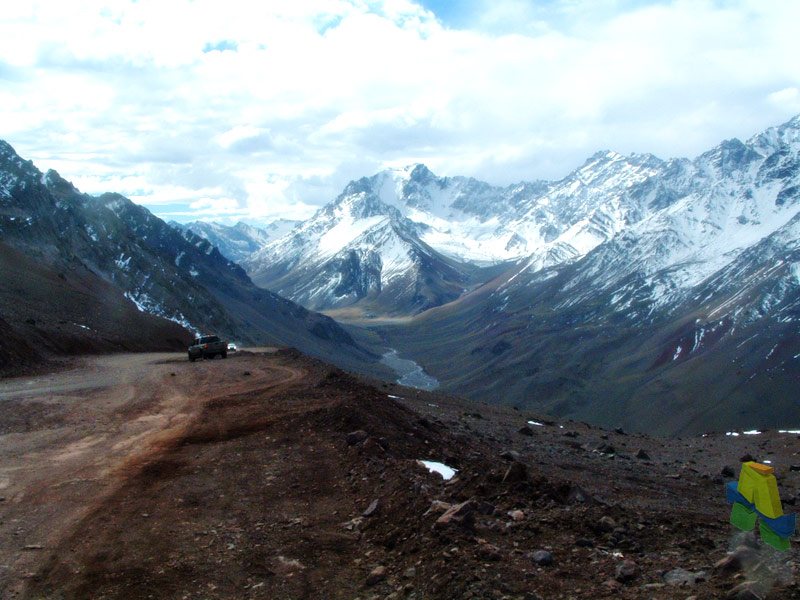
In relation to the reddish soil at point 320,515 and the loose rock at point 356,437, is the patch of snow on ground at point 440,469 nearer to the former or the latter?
the reddish soil at point 320,515

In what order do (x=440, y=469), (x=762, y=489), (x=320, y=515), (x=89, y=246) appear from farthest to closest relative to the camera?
(x=89, y=246) < (x=440, y=469) < (x=320, y=515) < (x=762, y=489)

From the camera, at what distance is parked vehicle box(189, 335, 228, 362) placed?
4650 centimetres

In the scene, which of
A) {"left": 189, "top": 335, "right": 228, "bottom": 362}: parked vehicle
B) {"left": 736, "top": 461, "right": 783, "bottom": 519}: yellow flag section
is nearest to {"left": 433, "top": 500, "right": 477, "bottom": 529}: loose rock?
{"left": 736, "top": 461, "right": 783, "bottom": 519}: yellow flag section

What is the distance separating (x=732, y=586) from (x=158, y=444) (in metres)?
15.4

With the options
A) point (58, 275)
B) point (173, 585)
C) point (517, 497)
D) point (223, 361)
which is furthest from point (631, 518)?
point (58, 275)

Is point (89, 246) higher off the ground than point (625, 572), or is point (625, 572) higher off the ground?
point (89, 246)

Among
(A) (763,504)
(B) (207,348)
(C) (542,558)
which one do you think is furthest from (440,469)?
(B) (207,348)

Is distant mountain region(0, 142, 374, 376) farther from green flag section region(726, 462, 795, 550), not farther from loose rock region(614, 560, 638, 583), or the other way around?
green flag section region(726, 462, 795, 550)

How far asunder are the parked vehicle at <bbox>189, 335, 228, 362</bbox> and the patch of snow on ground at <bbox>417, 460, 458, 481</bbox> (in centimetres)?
3281

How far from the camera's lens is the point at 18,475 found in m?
15.7

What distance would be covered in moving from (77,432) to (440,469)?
38.7 feet

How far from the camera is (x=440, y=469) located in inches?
639

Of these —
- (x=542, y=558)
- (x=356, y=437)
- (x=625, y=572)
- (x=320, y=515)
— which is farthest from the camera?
(x=356, y=437)

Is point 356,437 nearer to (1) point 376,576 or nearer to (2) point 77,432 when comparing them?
(1) point 376,576
